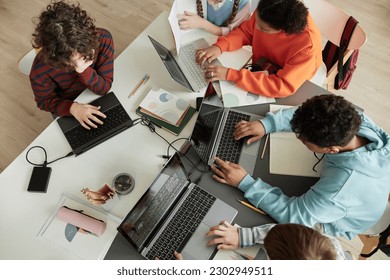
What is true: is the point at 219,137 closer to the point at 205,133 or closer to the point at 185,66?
the point at 205,133

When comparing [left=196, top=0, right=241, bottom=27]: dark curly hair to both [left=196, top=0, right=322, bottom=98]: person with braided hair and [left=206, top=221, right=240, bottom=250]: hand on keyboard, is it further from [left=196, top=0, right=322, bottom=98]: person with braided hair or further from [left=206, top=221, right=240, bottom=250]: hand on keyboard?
[left=206, top=221, right=240, bottom=250]: hand on keyboard

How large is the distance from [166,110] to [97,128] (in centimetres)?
32

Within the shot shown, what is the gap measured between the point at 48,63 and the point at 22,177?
50 cm

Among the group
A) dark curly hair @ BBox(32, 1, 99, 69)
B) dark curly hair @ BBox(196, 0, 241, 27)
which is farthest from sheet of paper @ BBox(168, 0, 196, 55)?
dark curly hair @ BBox(32, 1, 99, 69)

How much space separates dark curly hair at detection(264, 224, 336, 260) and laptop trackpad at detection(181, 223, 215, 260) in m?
0.29

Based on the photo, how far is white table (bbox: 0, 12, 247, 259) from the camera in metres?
1.30

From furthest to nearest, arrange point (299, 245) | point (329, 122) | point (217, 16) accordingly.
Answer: point (217, 16), point (329, 122), point (299, 245)

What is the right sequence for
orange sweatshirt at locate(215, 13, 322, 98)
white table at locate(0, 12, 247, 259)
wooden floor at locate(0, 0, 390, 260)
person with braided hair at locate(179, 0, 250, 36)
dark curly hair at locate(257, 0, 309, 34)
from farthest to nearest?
wooden floor at locate(0, 0, 390, 260), person with braided hair at locate(179, 0, 250, 36), orange sweatshirt at locate(215, 13, 322, 98), dark curly hair at locate(257, 0, 309, 34), white table at locate(0, 12, 247, 259)

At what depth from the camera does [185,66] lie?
5.42ft

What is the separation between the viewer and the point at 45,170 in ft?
4.64

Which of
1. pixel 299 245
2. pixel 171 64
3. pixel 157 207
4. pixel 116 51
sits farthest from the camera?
pixel 116 51

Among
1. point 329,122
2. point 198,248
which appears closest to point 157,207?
point 198,248
